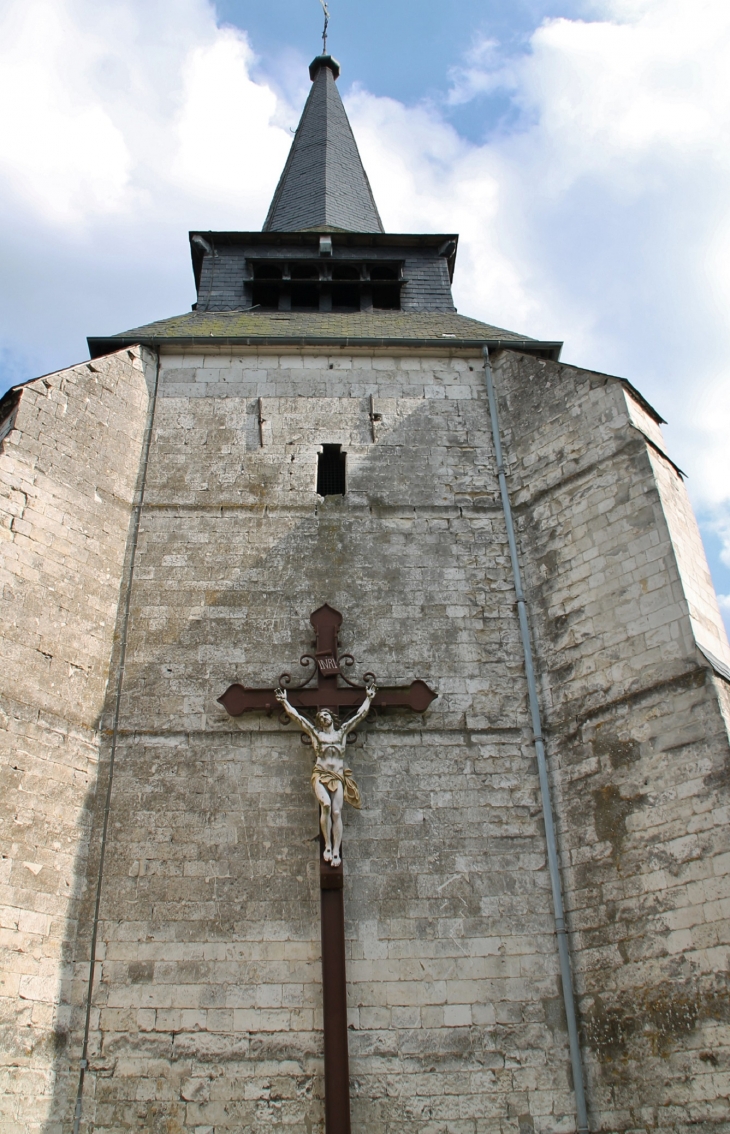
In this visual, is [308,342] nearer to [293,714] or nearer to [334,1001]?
[293,714]

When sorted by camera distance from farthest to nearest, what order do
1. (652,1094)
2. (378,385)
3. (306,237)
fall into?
(306,237), (378,385), (652,1094)

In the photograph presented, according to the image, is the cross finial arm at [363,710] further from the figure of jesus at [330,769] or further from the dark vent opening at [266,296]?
the dark vent opening at [266,296]

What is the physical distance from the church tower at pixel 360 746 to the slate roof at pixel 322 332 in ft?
0.35

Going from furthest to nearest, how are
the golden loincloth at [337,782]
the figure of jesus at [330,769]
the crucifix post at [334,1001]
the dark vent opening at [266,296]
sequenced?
the dark vent opening at [266,296] < the golden loincloth at [337,782] < the figure of jesus at [330,769] < the crucifix post at [334,1001]

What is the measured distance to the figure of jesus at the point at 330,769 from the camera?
20.4 ft

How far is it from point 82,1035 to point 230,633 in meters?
2.91

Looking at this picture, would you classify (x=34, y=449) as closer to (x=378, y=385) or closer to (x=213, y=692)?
(x=213, y=692)

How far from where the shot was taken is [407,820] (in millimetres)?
6656

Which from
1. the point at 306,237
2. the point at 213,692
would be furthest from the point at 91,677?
the point at 306,237

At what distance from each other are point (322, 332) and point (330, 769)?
5104mm

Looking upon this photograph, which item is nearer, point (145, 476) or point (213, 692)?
point (213, 692)

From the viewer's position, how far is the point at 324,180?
14469 mm

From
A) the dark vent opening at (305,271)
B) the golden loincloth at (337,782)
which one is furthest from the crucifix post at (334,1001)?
the dark vent opening at (305,271)

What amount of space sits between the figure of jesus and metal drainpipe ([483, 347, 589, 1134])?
1.27m
